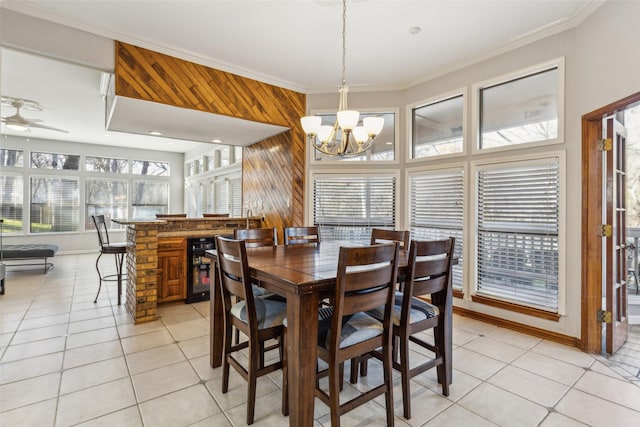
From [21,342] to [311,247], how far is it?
9.28 ft

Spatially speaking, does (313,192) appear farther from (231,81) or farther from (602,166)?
(602,166)

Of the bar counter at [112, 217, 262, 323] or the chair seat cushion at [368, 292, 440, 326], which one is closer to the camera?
the chair seat cushion at [368, 292, 440, 326]

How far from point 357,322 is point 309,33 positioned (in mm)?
2823

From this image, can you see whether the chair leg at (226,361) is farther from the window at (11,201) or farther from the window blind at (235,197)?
the window at (11,201)

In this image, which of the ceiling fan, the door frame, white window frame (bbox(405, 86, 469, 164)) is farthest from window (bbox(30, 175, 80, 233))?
the door frame

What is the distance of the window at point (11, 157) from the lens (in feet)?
24.1

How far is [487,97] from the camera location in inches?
140

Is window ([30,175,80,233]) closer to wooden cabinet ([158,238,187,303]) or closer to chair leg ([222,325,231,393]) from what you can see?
wooden cabinet ([158,238,187,303])

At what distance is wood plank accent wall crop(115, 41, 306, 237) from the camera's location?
3.22 m

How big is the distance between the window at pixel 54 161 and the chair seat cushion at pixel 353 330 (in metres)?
9.30

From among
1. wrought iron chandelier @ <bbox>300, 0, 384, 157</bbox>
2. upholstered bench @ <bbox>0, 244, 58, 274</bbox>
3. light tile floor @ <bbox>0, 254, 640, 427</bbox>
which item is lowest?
light tile floor @ <bbox>0, 254, 640, 427</bbox>

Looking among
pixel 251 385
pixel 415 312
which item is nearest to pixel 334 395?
pixel 251 385

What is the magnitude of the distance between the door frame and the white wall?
9857mm

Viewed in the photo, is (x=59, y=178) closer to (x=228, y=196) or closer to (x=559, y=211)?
(x=228, y=196)
